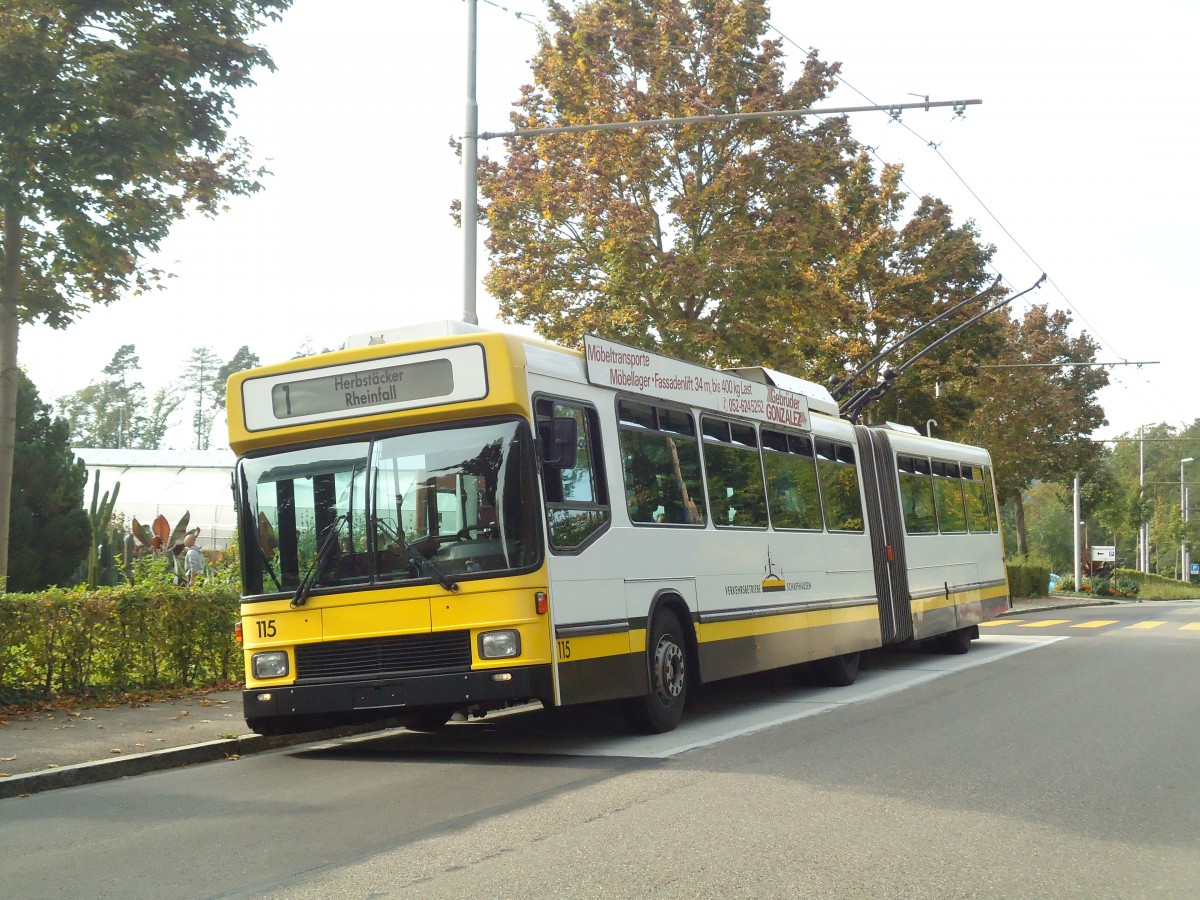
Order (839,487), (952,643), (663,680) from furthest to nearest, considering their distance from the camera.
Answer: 1. (952,643)
2. (839,487)
3. (663,680)

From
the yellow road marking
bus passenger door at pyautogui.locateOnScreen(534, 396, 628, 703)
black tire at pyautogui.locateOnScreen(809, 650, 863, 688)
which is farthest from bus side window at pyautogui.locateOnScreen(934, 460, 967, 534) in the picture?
bus passenger door at pyautogui.locateOnScreen(534, 396, 628, 703)

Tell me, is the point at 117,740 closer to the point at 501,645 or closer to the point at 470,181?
the point at 501,645

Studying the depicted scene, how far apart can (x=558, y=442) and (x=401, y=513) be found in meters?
1.22

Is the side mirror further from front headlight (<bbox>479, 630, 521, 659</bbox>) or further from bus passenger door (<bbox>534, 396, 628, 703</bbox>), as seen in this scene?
front headlight (<bbox>479, 630, 521, 659</bbox>)

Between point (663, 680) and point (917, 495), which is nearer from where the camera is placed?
point (663, 680)

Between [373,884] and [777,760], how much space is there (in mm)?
4158

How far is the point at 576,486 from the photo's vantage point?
10164 mm

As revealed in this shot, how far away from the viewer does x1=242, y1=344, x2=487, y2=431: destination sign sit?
968 cm

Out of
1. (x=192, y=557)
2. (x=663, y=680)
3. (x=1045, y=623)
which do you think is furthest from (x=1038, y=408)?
(x=663, y=680)

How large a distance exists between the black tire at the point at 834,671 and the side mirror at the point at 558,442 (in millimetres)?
6357

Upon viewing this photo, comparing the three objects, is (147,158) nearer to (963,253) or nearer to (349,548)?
(349,548)

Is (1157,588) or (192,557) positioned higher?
(192,557)

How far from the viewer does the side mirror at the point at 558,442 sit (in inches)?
383

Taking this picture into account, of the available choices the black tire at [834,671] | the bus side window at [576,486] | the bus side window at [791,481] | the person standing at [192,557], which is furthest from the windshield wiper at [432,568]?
the person standing at [192,557]
